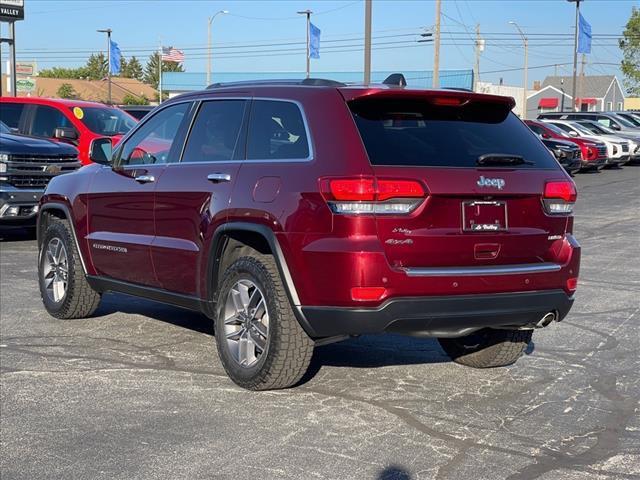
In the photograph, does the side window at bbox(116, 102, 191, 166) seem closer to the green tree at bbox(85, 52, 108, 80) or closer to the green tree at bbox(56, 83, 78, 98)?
the green tree at bbox(56, 83, 78, 98)

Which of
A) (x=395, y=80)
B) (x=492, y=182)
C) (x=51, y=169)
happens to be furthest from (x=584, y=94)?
(x=492, y=182)

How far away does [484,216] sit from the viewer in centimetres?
522

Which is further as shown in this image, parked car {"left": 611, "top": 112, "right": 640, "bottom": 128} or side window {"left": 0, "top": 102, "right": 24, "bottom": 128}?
parked car {"left": 611, "top": 112, "right": 640, "bottom": 128}

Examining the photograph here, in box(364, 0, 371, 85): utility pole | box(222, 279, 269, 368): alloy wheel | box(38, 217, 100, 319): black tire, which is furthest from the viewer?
box(364, 0, 371, 85): utility pole

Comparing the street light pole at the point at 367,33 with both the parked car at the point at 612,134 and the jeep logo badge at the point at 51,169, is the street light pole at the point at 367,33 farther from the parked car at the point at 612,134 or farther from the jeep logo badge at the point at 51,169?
the jeep logo badge at the point at 51,169

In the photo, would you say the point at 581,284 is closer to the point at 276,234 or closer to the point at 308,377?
the point at 308,377

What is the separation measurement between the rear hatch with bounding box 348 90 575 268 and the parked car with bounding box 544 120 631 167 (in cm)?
2460

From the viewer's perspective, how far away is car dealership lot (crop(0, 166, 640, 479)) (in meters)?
4.46

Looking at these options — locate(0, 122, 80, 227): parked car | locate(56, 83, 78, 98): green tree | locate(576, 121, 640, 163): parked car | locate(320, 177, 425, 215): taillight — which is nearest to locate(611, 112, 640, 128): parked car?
locate(576, 121, 640, 163): parked car

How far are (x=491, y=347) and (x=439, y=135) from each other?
1.67 metres

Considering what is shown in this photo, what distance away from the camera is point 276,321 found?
535 centimetres

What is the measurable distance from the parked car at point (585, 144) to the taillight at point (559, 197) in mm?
22811

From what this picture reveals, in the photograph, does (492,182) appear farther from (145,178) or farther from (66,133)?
(66,133)

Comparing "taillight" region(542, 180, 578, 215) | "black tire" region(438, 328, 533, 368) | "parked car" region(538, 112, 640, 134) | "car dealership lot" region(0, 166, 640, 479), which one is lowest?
"car dealership lot" region(0, 166, 640, 479)
